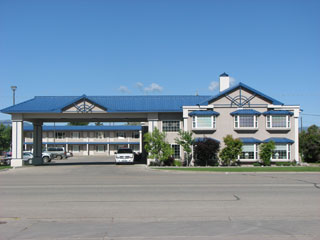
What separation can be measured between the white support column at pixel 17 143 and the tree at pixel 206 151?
1703cm

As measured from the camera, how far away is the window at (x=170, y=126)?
125ft

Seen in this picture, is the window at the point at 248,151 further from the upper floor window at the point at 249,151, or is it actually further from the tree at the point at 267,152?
the tree at the point at 267,152

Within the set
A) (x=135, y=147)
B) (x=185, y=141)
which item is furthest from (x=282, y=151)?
(x=135, y=147)

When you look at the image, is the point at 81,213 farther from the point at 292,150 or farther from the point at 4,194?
the point at 292,150

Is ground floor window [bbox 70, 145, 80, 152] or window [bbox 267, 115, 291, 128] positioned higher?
window [bbox 267, 115, 291, 128]

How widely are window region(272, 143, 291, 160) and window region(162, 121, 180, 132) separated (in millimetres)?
9652

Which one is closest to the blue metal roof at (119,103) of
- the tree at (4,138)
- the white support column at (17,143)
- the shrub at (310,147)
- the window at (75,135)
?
the white support column at (17,143)

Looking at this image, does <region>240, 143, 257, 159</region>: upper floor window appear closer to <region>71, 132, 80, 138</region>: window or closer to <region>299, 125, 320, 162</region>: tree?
<region>299, 125, 320, 162</region>: tree

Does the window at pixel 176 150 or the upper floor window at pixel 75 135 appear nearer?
the window at pixel 176 150

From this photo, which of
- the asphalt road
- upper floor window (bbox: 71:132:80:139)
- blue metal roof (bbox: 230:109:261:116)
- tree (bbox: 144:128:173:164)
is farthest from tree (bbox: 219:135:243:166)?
upper floor window (bbox: 71:132:80:139)

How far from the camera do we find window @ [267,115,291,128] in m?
36.4

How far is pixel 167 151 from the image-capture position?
3509 cm

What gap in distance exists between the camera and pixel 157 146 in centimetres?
3544

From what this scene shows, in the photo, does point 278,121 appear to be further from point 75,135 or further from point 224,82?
point 75,135
